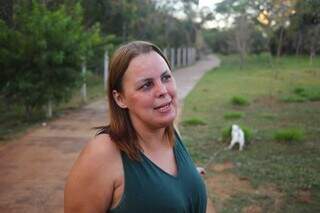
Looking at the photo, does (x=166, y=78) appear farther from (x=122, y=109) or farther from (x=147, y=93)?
(x=122, y=109)

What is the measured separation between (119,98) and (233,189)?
11.3 ft

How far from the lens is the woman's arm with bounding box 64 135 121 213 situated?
5.06 ft

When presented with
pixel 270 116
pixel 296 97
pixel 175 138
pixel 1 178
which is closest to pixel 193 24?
pixel 296 97

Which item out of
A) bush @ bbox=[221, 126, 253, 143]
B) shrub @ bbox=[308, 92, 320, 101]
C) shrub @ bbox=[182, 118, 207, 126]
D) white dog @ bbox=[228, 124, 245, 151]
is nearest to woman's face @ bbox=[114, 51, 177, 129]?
white dog @ bbox=[228, 124, 245, 151]

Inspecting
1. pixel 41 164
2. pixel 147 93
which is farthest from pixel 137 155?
pixel 41 164

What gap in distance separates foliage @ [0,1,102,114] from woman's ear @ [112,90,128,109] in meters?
7.12

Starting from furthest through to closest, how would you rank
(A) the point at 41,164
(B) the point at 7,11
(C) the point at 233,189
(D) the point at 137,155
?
(B) the point at 7,11 < (A) the point at 41,164 < (C) the point at 233,189 < (D) the point at 137,155

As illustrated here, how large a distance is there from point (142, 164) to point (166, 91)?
34 cm

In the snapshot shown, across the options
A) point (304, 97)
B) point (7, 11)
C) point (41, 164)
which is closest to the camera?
point (41, 164)

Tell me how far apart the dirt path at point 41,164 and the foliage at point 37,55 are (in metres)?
0.86

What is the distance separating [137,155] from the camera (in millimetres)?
1646

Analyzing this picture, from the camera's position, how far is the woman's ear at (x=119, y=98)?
69.6 inches

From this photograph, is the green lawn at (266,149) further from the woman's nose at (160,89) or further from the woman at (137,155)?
the woman's nose at (160,89)

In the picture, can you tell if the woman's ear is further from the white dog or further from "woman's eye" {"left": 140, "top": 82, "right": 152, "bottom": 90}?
the white dog
